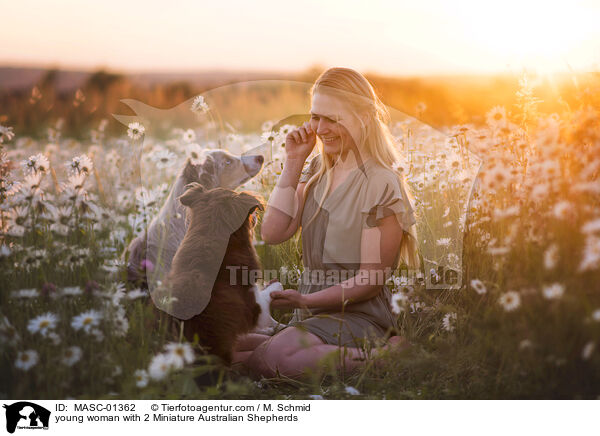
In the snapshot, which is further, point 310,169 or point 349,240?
point 310,169

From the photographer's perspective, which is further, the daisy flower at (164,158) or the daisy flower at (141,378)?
the daisy flower at (164,158)

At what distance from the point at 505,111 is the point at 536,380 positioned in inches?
57.5

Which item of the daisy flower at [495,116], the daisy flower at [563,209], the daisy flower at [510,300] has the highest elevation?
Result: the daisy flower at [495,116]

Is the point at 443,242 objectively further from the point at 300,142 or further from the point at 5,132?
the point at 5,132

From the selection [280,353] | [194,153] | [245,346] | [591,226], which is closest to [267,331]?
[245,346]

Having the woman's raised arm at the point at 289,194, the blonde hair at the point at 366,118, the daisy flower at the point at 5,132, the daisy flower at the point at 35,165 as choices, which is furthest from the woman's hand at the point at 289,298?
the daisy flower at the point at 5,132

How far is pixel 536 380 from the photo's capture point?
92.3 inches

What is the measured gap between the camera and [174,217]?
3.32 m

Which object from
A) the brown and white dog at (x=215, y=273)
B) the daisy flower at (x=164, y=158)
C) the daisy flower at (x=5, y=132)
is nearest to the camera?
the brown and white dog at (x=215, y=273)

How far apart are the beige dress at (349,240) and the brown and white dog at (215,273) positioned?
0.34 meters

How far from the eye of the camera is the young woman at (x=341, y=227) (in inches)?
114

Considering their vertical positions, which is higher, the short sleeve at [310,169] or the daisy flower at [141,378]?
the short sleeve at [310,169]

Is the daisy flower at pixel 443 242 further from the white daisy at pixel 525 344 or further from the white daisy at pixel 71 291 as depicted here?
the white daisy at pixel 71 291

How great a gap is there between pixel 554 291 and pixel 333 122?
4.49ft
